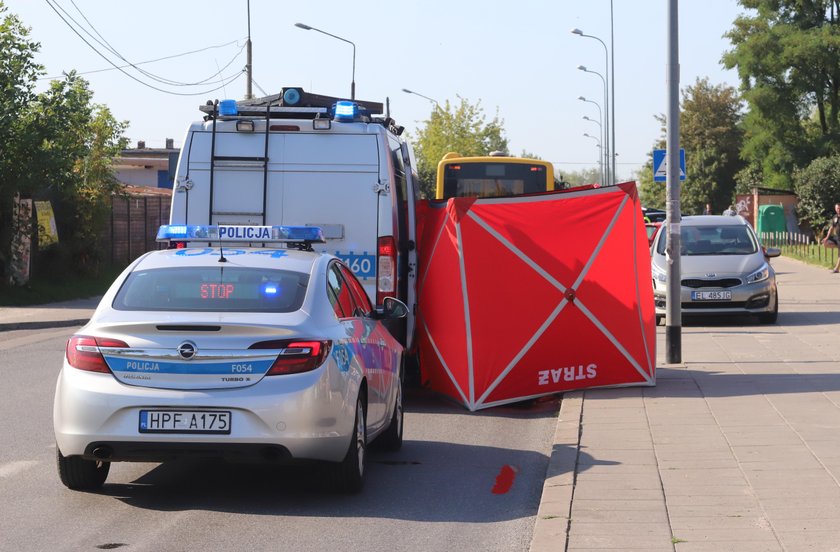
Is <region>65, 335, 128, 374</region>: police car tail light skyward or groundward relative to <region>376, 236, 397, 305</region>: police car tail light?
groundward

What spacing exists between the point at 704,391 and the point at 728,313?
25.9 feet

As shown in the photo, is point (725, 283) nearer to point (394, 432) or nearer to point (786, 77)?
point (394, 432)

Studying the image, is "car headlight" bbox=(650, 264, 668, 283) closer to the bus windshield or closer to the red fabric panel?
the bus windshield

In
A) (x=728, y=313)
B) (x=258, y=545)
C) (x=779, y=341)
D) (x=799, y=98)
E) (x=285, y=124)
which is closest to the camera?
(x=258, y=545)

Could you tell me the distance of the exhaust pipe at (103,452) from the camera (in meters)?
7.27

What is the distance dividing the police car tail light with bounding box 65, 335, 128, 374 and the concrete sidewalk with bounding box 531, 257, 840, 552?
260 centimetres

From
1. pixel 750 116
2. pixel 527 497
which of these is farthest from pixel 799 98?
pixel 527 497

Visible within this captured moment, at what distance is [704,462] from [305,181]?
4.87 meters

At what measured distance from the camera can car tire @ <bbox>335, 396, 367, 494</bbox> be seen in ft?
25.0

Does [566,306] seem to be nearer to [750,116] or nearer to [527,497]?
[527,497]

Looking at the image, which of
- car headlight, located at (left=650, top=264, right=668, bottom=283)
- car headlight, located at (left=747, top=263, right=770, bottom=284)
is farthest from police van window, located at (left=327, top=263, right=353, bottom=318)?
car headlight, located at (left=747, top=263, right=770, bottom=284)

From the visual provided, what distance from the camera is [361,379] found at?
26.1ft

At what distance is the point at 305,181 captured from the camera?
11.7m

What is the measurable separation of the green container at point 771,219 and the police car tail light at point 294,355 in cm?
4680
